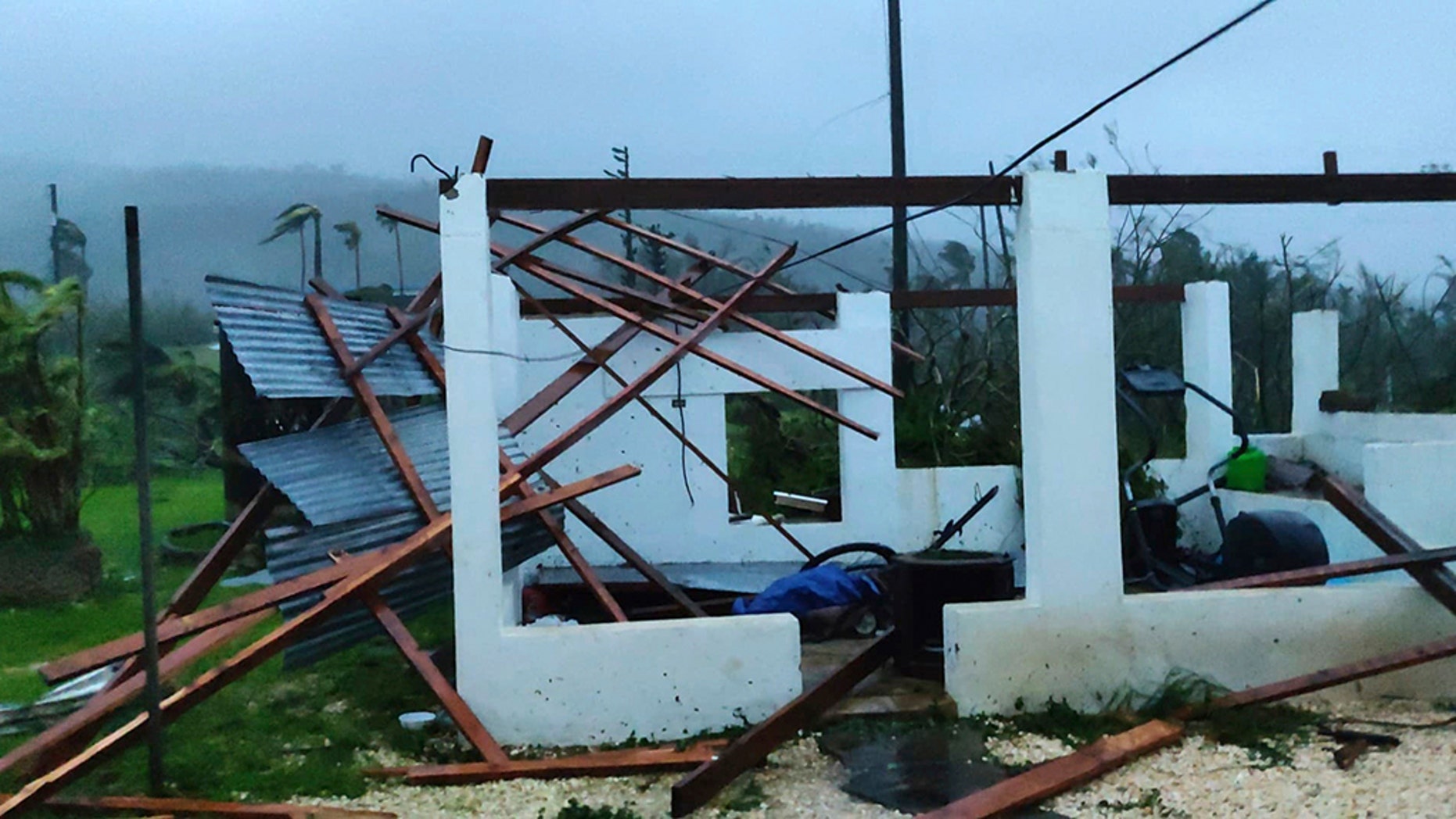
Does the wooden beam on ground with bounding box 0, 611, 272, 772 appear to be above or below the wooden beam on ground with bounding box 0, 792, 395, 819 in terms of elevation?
above

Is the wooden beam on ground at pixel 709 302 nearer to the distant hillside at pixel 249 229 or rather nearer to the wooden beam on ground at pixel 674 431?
the wooden beam on ground at pixel 674 431

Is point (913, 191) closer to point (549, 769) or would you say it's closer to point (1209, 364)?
point (549, 769)

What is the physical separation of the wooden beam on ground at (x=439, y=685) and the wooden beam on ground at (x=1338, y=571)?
13.2ft

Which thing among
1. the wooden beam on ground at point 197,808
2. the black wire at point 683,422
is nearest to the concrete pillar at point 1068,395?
the wooden beam on ground at point 197,808

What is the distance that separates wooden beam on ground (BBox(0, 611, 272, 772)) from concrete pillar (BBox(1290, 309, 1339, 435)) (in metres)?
10.9

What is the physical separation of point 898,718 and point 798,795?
126 centimetres

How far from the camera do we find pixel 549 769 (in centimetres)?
583

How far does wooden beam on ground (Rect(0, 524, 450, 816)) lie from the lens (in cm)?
525

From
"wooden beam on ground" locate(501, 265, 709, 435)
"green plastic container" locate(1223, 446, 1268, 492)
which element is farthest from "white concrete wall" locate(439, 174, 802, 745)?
"green plastic container" locate(1223, 446, 1268, 492)

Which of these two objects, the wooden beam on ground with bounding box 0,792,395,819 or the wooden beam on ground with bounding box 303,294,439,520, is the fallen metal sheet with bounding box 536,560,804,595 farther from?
the wooden beam on ground with bounding box 0,792,395,819

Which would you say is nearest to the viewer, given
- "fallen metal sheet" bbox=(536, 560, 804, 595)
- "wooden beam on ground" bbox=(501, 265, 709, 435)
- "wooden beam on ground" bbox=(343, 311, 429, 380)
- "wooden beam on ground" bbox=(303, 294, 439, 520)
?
"wooden beam on ground" bbox=(303, 294, 439, 520)

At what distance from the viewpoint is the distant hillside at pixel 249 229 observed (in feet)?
85.3

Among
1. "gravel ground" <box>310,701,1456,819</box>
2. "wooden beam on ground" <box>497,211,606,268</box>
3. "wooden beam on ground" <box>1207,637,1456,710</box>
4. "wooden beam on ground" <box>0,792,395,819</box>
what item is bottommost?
"gravel ground" <box>310,701,1456,819</box>

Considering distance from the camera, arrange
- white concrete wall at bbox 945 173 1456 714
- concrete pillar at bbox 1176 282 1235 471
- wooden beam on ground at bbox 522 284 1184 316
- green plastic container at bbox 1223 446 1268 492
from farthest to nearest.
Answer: concrete pillar at bbox 1176 282 1235 471
green plastic container at bbox 1223 446 1268 492
wooden beam on ground at bbox 522 284 1184 316
white concrete wall at bbox 945 173 1456 714
